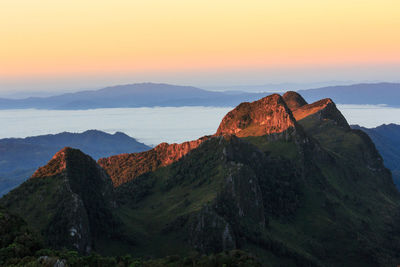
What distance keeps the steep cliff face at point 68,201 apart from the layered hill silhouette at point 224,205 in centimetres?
30

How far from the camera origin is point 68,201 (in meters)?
105

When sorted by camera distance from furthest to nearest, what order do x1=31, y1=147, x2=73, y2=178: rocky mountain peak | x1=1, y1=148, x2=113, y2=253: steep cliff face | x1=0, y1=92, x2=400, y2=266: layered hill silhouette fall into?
x1=31, y1=147, x2=73, y2=178: rocky mountain peak
x1=0, y1=92, x2=400, y2=266: layered hill silhouette
x1=1, y1=148, x2=113, y2=253: steep cliff face

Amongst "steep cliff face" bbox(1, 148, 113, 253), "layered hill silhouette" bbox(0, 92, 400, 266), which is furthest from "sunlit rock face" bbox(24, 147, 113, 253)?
"layered hill silhouette" bbox(0, 92, 400, 266)

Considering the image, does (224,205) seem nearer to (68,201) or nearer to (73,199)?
(73,199)

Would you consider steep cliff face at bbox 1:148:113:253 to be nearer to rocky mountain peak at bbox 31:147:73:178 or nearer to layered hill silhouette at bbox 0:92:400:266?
rocky mountain peak at bbox 31:147:73:178

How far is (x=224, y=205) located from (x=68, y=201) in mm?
44585

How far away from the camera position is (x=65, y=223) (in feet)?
330

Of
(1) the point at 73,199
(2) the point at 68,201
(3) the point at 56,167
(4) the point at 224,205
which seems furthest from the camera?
(4) the point at 224,205

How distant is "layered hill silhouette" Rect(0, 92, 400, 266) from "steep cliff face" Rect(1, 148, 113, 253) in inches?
11.7

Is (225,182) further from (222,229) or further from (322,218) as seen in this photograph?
(322,218)

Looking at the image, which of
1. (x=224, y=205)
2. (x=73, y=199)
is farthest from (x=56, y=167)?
(x=224, y=205)

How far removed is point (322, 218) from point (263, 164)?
3011cm

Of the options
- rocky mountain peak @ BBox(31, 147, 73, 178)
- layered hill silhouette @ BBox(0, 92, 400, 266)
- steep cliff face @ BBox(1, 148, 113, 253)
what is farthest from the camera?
rocky mountain peak @ BBox(31, 147, 73, 178)

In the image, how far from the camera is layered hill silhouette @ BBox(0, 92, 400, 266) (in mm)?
111688
